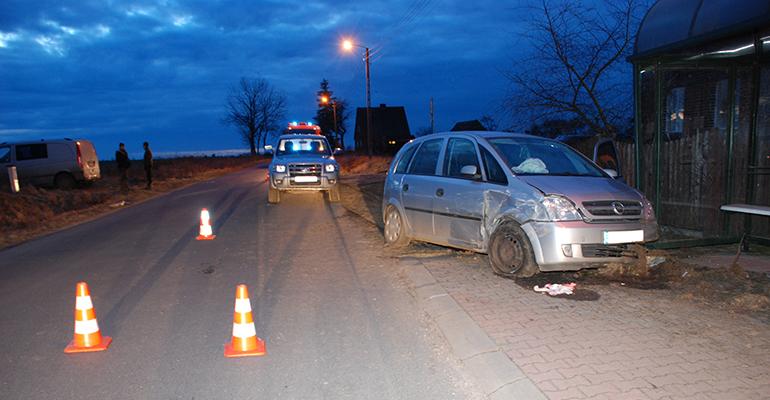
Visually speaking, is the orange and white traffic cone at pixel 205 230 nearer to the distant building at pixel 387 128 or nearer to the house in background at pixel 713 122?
the house in background at pixel 713 122

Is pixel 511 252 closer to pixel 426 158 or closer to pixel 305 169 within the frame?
pixel 426 158

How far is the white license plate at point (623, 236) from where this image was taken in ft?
19.8

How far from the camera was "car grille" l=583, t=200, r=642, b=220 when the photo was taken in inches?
238

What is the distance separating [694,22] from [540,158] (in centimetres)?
307

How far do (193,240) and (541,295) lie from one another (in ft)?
21.5

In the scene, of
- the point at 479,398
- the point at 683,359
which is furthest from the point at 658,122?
the point at 479,398

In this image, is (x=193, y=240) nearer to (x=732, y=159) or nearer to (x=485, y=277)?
(x=485, y=277)

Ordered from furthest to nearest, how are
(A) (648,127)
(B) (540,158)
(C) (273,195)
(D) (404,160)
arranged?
(C) (273,195)
(A) (648,127)
(D) (404,160)
(B) (540,158)

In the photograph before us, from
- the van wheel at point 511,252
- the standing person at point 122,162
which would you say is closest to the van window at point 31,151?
the standing person at point 122,162

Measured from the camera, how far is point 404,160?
8766 millimetres

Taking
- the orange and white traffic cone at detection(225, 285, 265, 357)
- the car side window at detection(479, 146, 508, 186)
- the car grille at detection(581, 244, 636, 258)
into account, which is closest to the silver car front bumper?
the car grille at detection(581, 244, 636, 258)

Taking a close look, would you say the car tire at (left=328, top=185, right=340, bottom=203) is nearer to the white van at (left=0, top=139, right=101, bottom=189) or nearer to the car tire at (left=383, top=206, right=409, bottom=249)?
the car tire at (left=383, top=206, right=409, bottom=249)

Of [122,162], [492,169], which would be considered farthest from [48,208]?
[492,169]

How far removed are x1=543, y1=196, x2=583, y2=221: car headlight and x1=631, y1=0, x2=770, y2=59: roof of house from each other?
3.28 m
